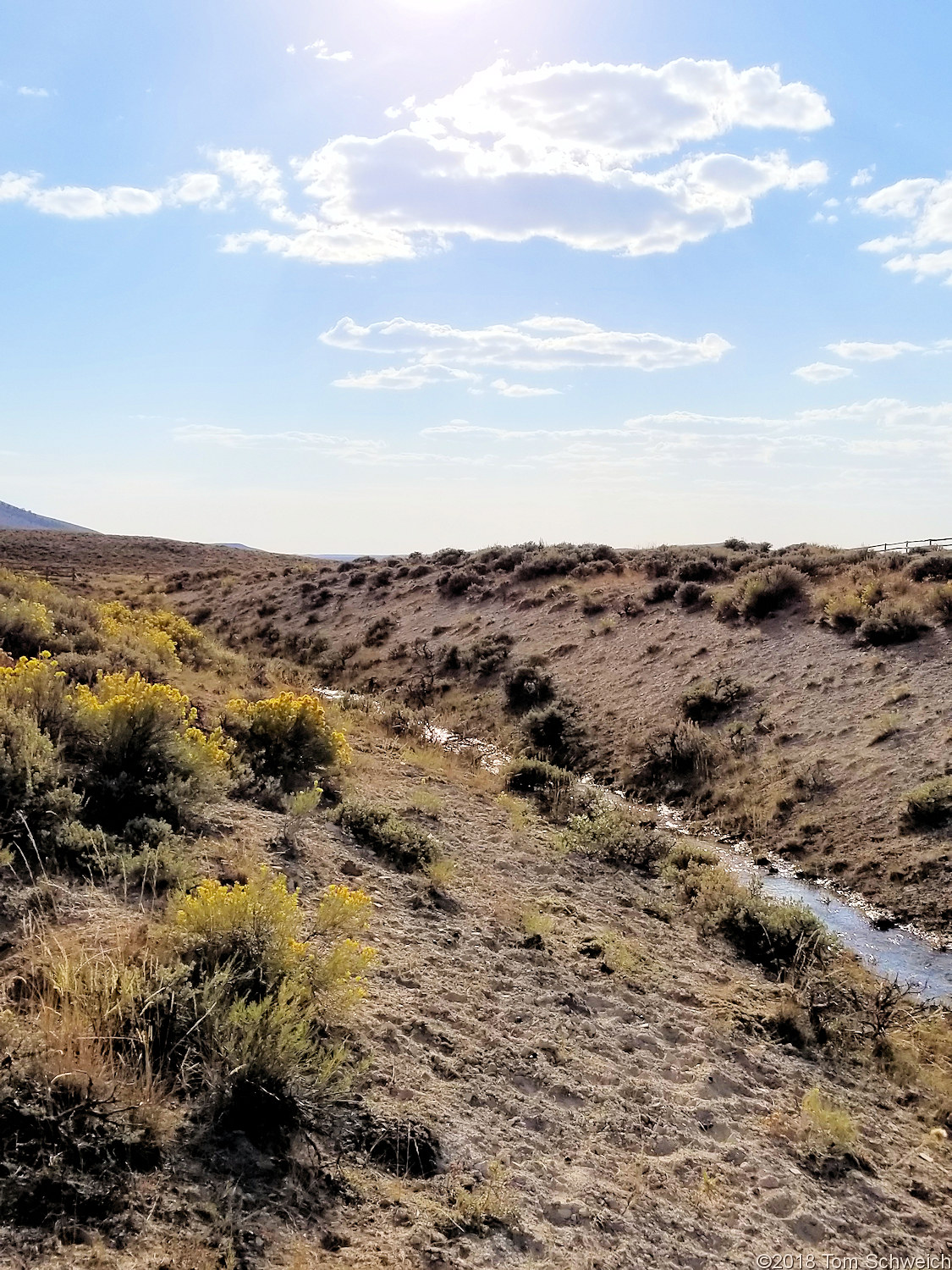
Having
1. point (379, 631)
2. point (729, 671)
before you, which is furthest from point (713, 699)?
point (379, 631)

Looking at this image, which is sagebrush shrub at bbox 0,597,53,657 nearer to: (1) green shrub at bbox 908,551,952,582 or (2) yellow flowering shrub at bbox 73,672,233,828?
(2) yellow flowering shrub at bbox 73,672,233,828

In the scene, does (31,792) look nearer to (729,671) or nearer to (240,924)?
(240,924)

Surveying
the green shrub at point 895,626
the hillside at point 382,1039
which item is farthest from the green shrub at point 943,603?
the hillside at point 382,1039

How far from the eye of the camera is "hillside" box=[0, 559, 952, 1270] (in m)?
4.02

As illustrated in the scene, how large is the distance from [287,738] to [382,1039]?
5.91 m

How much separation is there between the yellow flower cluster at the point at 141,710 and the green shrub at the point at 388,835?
5.05 feet

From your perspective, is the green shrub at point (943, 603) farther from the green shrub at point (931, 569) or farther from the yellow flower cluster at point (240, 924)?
the yellow flower cluster at point (240, 924)

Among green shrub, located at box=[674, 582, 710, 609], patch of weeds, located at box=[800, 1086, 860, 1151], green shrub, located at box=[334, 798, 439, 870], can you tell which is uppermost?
green shrub, located at box=[674, 582, 710, 609]

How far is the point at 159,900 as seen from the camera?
618 centimetres

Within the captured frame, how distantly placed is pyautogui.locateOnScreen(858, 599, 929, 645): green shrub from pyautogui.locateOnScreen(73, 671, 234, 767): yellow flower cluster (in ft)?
47.7

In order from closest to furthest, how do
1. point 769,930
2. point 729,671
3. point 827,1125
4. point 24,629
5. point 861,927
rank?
point 827,1125 → point 769,930 → point 861,927 → point 24,629 → point 729,671

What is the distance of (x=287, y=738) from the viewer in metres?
11.2

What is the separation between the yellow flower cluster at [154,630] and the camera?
1441 cm

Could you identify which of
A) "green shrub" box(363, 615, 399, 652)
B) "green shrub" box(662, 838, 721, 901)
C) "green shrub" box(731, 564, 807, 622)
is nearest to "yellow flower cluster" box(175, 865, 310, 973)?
"green shrub" box(662, 838, 721, 901)
